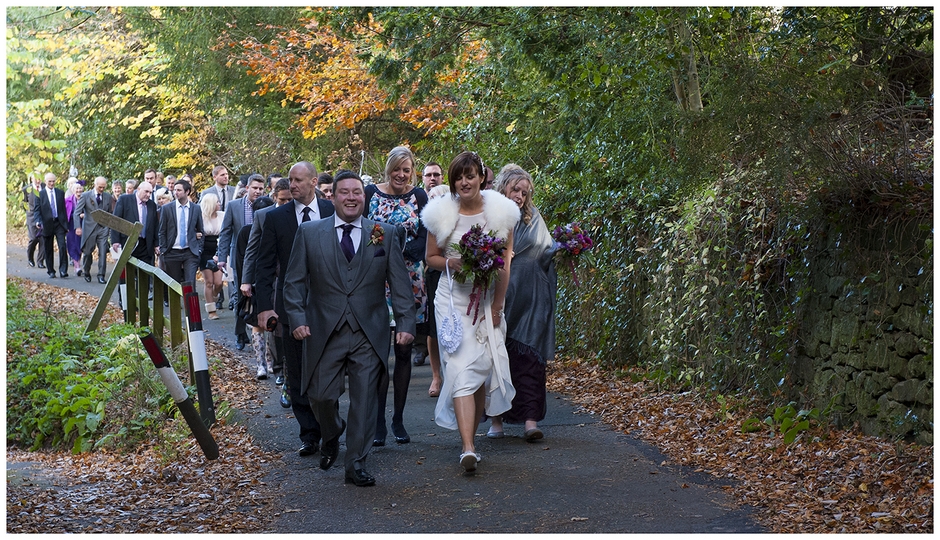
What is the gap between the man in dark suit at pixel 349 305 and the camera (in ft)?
22.9

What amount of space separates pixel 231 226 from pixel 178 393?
596 centimetres

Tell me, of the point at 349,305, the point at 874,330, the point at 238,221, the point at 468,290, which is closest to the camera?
the point at 349,305

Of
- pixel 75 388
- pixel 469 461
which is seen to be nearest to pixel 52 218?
pixel 75 388

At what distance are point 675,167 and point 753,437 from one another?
260cm

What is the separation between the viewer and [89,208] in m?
22.6

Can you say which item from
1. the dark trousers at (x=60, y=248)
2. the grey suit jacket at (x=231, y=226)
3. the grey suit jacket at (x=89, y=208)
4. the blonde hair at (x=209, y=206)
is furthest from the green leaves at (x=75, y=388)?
the dark trousers at (x=60, y=248)

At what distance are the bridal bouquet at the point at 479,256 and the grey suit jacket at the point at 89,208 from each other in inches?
641

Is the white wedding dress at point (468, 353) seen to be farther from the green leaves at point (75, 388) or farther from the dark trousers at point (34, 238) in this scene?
the dark trousers at point (34, 238)

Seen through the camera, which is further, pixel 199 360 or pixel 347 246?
pixel 199 360

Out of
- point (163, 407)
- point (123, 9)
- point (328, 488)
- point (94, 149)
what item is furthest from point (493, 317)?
point (94, 149)

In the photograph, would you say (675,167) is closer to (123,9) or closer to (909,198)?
(909,198)

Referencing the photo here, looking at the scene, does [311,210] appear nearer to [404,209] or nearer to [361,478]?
[404,209]

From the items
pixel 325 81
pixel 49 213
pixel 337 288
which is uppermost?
pixel 325 81

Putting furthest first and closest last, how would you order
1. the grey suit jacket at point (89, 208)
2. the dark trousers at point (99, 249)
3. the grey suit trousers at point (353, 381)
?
1. the grey suit jacket at point (89, 208)
2. the dark trousers at point (99, 249)
3. the grey suit trousers at point (353, 381)
